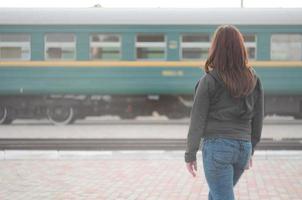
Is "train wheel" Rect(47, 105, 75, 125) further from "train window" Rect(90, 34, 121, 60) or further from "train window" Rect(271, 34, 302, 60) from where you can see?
"train window" Rect(271, 34, 302, 60)

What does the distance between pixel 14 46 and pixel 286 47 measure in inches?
293

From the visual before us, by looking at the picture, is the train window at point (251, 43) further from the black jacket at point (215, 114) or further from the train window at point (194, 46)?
the black jacket at point (215, 114)

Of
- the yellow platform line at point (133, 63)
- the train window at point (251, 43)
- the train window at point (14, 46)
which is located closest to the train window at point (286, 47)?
the yellow platform line at point (133, 63)

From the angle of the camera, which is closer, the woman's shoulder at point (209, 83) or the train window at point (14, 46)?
the woman's shoulder at point (209, 83)

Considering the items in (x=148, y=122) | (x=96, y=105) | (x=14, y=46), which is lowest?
(x=148, y=122)

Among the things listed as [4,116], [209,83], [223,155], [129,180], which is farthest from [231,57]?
[4,116]

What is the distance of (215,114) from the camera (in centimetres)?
445

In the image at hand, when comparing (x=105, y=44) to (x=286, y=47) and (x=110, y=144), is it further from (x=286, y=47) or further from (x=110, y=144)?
(x=110, y=144)

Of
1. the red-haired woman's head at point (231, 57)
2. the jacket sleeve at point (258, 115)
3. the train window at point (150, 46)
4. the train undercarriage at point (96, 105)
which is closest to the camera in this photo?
the red-haired woman's head at point (231, 57)

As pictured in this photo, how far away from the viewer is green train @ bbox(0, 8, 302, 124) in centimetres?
1927

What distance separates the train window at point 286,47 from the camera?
19281 millimetres

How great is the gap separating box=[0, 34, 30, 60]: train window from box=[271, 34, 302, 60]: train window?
6704mm

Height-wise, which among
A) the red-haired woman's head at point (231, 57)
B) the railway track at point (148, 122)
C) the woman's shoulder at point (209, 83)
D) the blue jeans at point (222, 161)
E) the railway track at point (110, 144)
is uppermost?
the red-haired woman's head at point (231, 57)

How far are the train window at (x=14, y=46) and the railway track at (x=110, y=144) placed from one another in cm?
543
